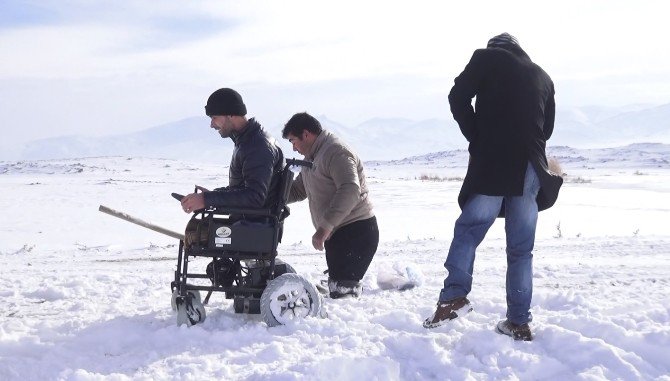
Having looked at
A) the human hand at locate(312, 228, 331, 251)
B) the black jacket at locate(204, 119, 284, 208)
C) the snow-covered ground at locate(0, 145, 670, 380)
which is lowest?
the snow-covered ground at locate(0, 145, 670, 380)

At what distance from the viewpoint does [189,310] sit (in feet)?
15.7

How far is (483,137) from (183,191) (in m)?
20.0

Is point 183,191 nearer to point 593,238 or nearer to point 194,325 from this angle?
point 593,238

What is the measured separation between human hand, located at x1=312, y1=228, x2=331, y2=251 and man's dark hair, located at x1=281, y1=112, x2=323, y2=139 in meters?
0.98

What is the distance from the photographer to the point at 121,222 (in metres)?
14.0

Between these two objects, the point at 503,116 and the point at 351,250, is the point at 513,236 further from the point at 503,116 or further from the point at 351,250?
the point at 351,250

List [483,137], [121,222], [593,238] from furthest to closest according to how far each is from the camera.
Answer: [121,222]
[593,238]
[483,137]

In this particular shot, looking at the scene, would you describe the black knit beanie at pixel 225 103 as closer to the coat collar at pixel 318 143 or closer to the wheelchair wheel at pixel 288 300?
the coat collar at pixel 318 143

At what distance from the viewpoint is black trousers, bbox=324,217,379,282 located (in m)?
5.98

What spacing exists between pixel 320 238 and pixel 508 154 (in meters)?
1.67

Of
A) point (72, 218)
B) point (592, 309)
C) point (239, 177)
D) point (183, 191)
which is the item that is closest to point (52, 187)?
point (183, 191)

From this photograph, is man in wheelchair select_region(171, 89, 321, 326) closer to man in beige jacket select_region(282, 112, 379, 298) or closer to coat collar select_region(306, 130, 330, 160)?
man in beige jacket select_region(282, 112, 379, 298)

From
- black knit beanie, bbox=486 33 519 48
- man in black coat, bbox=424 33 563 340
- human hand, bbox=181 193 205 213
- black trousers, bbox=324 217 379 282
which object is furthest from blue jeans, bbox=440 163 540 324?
human hand, bbox=181 193 205 213

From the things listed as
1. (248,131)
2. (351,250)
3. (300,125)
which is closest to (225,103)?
(248,131)
